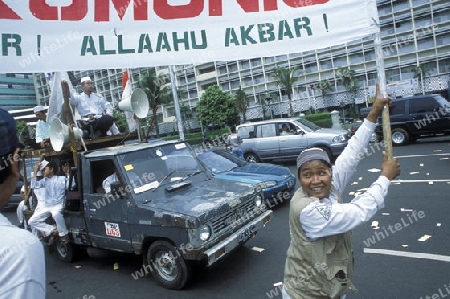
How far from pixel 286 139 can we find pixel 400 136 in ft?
17.5

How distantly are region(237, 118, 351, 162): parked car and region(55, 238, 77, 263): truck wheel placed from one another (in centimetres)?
895

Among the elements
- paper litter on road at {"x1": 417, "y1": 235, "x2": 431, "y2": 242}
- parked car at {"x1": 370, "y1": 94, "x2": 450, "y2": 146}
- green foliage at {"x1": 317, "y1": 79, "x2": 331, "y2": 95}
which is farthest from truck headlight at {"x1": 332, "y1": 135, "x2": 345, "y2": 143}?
green foliage at {"x1": 317, "y1": 79, "x2": 331, "y2": 95}

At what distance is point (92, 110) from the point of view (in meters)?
6.62

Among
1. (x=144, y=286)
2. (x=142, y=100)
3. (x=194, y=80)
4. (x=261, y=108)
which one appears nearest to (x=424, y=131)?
(x=142, y=100)

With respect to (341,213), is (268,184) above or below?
below

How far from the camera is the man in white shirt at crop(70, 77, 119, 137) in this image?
6.22 m

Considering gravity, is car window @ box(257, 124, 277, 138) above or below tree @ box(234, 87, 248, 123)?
below

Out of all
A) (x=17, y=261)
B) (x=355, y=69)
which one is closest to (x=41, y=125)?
(x=17, y=261)

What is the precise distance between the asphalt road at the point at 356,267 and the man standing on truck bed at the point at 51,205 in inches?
28.0

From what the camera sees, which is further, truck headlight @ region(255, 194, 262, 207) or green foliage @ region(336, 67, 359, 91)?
green foliage @ region(336, 67, 359, 91)

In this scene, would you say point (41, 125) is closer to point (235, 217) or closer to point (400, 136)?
point (235, 217)

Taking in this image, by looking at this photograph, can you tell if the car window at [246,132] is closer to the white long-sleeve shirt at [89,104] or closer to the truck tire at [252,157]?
the truck tire at [252,157]

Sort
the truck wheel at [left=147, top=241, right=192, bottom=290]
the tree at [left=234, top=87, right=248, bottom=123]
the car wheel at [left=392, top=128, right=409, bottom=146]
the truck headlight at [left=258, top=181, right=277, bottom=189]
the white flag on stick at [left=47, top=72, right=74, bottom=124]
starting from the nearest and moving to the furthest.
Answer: the truck wheel at [left=147, top=241, right=192, bottom=290] → the white flag on stick at [left=47, top=72, right=74, bottom=124] → the truck headlight at [left=258, top=181, right=277, bottom=189] → the car wheel at [left=392, top=128, right=409, bottom=146] → the tree at [left=234, top=87, right=248, bottom=123]

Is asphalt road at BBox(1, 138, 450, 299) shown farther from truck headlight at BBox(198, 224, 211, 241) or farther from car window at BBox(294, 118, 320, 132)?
car window at BBox(294, 118, 320, 132)
